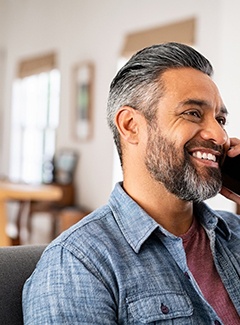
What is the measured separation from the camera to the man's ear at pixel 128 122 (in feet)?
4.93

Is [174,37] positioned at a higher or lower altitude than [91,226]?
higher

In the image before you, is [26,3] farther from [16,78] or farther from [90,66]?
[90,66]

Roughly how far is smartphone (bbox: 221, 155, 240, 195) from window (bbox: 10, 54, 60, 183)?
5.46m

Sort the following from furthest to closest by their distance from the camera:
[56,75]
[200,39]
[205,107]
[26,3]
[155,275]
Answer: [26,3]
[56,75]
[200,39]
[205,107]
[155,275]

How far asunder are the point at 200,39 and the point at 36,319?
4009 mm

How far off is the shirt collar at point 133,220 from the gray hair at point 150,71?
0.20 meters

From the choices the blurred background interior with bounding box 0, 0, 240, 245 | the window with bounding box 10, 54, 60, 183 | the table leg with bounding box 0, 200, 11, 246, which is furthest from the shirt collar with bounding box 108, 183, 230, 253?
the window with bounding box 10, 54, 60, 183

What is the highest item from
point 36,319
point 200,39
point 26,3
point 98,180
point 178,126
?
point 26,3

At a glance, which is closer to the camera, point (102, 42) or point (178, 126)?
point (178, 126)

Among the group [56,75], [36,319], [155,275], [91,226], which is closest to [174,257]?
[155,275]

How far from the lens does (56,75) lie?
747 centimetres

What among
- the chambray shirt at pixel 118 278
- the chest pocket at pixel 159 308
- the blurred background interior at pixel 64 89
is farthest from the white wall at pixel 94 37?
the chest pocket at pixel 159 308

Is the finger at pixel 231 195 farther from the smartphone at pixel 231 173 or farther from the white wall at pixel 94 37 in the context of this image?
the white wall at pixel 94 37

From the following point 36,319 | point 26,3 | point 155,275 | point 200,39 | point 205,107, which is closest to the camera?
point 36,319
